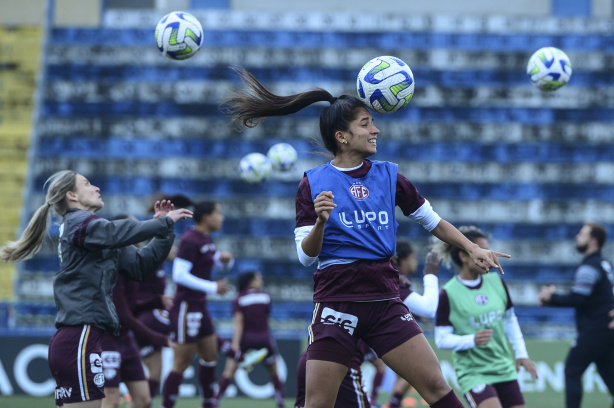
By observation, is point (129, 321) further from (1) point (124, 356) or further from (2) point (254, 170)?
(2) point (254, 170)

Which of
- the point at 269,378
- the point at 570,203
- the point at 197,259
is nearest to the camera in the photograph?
the point at 197,259

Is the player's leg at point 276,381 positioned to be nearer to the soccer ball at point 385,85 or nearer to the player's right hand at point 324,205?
the soccer ball at point 385,85

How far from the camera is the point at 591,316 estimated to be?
369 inches

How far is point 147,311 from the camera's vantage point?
33.2 feet

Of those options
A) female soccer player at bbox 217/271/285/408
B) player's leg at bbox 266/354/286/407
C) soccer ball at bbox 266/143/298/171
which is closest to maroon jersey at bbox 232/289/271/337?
female soccer player at bbox 217/271/285/408

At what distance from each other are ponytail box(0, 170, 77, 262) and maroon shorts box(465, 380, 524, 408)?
319 centimetres

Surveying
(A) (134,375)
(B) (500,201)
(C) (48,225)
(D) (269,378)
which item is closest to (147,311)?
(A) (134,375)

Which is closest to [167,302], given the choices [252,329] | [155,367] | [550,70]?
[155,367]

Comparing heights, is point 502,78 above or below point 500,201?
above

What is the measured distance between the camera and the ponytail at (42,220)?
6066 mm

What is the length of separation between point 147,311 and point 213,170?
9.43 meters

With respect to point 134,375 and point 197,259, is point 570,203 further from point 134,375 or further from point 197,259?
point 134,375

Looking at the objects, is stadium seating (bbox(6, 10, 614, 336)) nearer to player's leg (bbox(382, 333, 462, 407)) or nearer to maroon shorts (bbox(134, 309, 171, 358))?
maroon shorts (bbox(134, 309, 171, 358))

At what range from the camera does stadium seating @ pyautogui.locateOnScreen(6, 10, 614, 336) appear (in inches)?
746
